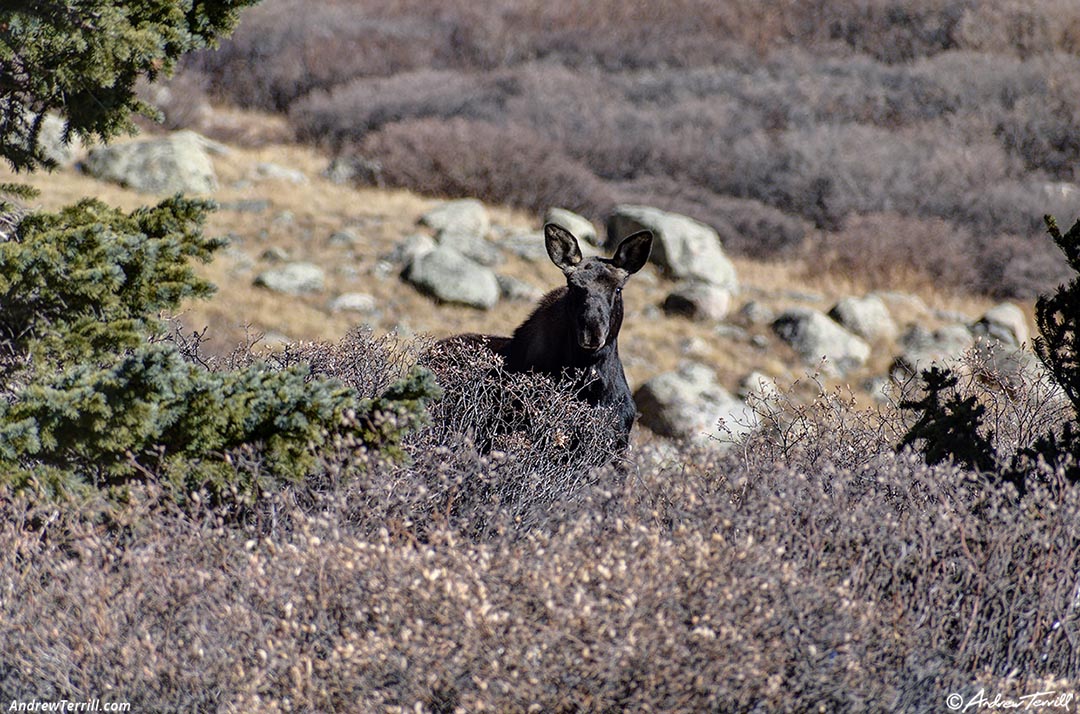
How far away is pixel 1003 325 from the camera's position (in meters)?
17.5

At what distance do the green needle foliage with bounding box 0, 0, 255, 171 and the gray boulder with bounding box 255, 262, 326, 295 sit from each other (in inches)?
356

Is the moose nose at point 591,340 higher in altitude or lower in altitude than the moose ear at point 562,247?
lower

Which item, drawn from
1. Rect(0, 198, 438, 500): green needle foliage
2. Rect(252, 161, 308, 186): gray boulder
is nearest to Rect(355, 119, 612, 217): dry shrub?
Rect(252, 161, 308, 186): gray boulder

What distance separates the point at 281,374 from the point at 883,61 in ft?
→ 89.2

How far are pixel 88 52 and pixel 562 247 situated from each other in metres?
3.00

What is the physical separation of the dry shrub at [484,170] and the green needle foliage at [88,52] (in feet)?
45.7

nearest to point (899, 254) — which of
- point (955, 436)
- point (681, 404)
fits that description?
point (681, 404)

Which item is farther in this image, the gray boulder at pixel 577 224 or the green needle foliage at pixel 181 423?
the gray boulder at pixel 577 224

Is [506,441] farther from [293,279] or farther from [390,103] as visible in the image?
[390,103]

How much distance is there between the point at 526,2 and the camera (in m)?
32.4

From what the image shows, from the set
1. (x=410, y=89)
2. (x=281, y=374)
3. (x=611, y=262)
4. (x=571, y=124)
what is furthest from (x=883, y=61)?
(x=281, y=374)

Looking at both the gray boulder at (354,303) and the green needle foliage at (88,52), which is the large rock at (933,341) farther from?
the green needle foliage at (88,52)

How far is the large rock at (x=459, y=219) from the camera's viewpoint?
1834cm

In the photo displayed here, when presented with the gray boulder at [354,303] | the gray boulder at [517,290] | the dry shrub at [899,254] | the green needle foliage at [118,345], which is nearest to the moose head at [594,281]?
the green needle foliage at [118,345]
